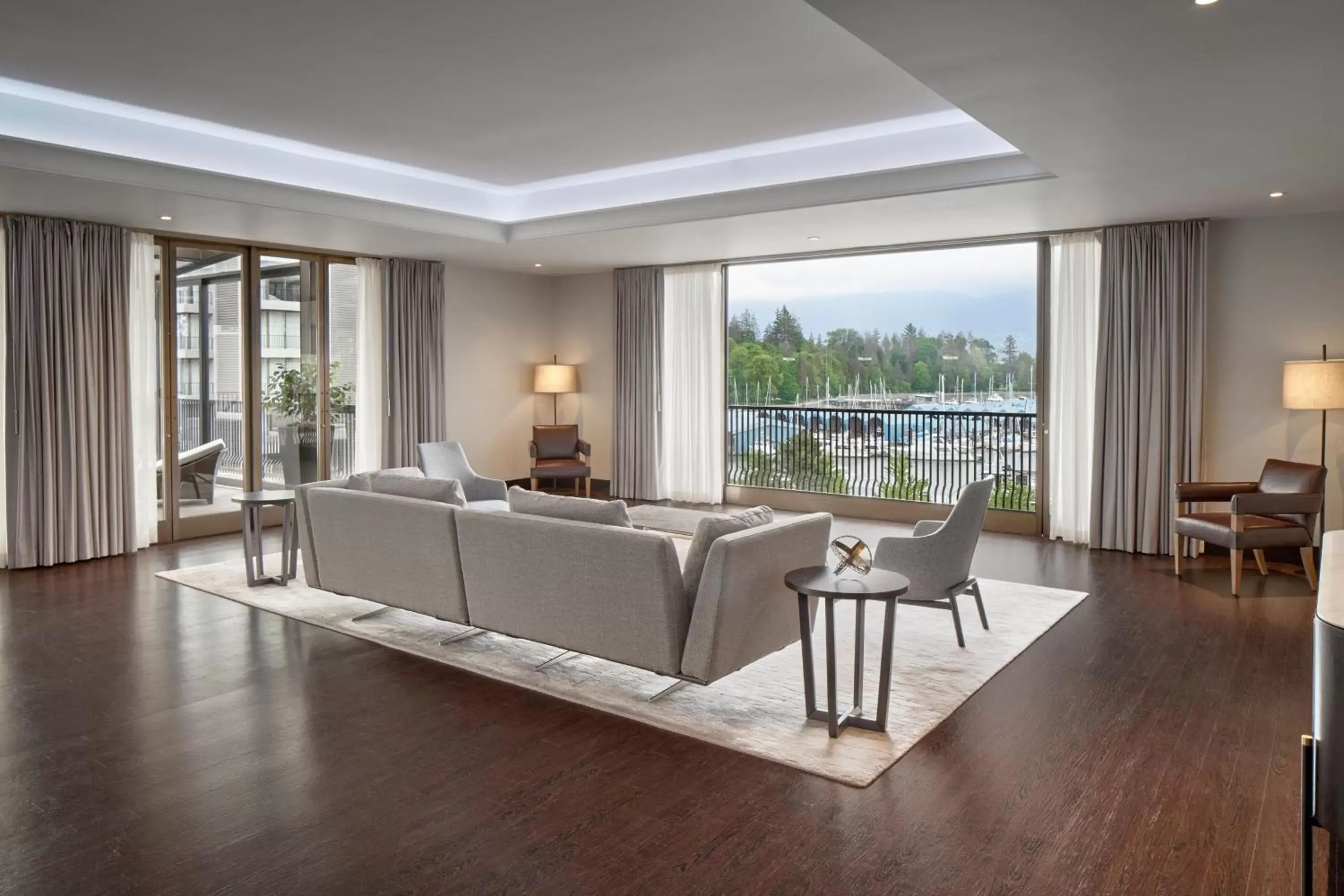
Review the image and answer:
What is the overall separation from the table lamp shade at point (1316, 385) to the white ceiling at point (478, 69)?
3.22 metres

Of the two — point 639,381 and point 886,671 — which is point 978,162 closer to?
point 886,671

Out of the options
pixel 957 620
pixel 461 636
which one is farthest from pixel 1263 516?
pixel 461 636

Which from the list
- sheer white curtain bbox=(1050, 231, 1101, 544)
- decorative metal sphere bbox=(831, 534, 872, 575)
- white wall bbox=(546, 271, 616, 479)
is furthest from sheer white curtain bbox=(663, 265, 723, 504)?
decorative metal sphere bbox=(831, 534, 872, 575)

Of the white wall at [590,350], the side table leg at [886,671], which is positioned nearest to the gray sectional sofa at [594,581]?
the side table leg at [886,671]

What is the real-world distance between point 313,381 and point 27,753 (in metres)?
5.70

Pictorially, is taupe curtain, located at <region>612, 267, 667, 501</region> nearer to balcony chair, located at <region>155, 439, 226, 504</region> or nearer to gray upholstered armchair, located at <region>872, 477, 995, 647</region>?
balcony chair, located at <region>155, 439, 226, 504</region>

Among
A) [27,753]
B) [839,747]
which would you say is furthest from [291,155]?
[839,747]

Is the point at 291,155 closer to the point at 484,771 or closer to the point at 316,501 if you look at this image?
the point at 316,501

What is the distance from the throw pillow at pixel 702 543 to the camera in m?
3.84

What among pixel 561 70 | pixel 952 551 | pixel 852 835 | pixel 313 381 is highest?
pixel 561 70

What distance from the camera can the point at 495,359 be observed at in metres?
10.5

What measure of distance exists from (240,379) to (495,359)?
9.55 feet

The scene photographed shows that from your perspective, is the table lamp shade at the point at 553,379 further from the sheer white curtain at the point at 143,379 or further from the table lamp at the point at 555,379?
the sheer white curtain at the point at 143,379

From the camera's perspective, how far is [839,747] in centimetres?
352
